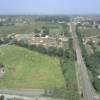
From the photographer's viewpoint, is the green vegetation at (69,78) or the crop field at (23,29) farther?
the crop field at (23,29)

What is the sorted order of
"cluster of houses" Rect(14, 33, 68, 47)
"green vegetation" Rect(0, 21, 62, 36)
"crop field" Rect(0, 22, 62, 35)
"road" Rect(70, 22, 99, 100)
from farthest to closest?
"crop field" Rect(0, 22, 62, 35) → "green vegetation" Rect(0, 21, 62, 36) → "cluster of houses" Rect(14, 33, 68, 47) → "road" Rect(70, 22, 99, 100)

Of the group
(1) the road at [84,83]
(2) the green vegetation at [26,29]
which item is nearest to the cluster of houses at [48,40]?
(2) the green vegetation at [26,29]

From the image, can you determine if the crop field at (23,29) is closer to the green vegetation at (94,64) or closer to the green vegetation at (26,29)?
the green vegetation at (26,29)

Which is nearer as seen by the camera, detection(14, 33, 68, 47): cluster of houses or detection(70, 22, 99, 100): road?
detection(70, 22, 99, 100): road

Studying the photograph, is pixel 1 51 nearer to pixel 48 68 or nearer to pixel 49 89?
pixel 48 68

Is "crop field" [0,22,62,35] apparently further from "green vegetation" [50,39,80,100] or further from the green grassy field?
"green vegetation" [50,39,80,100]

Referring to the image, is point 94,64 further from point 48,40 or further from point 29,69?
point 48,40

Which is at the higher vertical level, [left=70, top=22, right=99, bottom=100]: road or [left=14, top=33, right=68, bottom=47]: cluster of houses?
[left=14, top=33, right=68, bottom=47]: cluster of houses

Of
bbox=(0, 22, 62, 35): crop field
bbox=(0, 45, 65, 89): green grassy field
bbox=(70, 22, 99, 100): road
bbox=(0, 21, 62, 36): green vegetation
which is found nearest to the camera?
bbox=(70, 22, 99, 100): road

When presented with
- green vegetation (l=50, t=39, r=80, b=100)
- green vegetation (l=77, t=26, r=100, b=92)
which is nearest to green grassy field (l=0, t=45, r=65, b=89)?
green vegetation (l=50, t=39, r=80, b=100)

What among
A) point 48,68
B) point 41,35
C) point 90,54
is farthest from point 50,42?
point 48,68
